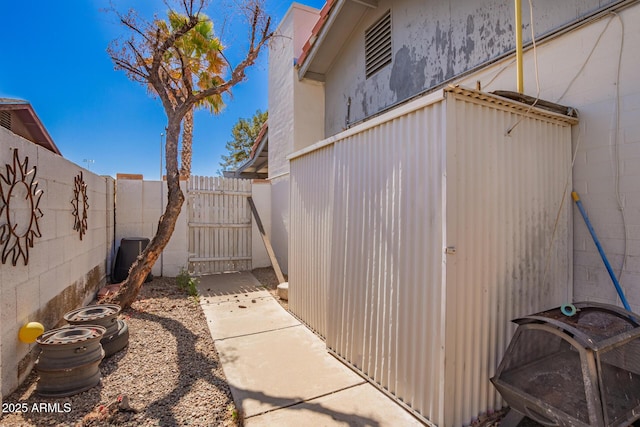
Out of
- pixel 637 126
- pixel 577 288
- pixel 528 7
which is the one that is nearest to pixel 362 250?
pixel 577 288

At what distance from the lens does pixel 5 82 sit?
710 centimetres

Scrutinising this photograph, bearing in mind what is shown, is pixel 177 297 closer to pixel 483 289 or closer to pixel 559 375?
pixel 483 289

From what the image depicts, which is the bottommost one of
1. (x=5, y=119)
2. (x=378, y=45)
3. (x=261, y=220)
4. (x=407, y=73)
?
(x=261, y=220)

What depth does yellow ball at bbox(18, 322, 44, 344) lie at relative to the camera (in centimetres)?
254

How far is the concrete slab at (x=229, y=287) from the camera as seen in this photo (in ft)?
18.5

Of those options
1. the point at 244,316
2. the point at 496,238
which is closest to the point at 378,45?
the point at 496,238

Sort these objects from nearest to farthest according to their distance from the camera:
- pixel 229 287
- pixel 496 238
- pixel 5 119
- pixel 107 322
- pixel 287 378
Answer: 1. pixel 496 238
2. pixel 287 378
3. pixel 107 322
4. pixel 229 287
5. pixel 5 119

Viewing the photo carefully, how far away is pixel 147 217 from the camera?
6551mm

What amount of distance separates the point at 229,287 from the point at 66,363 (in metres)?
3.74

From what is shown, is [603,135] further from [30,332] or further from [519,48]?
[30,332]

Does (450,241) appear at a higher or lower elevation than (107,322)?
higher

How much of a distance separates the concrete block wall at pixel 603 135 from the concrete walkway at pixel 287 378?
2.05m

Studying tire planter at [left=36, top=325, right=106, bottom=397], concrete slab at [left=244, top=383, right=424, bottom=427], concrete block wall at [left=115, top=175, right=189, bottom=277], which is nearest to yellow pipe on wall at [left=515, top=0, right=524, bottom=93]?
concrete slab at [left=244, top=383, right=424, bottom=427]

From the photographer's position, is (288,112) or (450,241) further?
(288,112)
